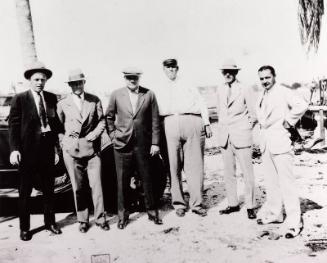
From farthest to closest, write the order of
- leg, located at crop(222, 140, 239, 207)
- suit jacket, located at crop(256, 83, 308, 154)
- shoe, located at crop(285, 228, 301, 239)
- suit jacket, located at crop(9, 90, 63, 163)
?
leg, located at crop(222, 140, 239, 207)
suit jacket, located at crop(9, 90, 63, 163)
suit jacket, located at crop(256, 83, 308, 154)
shoe, located at crop(285, 228, 301, 239)

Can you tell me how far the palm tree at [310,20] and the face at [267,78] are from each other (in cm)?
143

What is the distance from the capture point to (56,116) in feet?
14.9

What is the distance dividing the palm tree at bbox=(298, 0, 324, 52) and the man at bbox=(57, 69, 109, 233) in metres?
2.92

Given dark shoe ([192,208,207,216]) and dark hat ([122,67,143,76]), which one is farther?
dark shoe ([192,208,207,216])

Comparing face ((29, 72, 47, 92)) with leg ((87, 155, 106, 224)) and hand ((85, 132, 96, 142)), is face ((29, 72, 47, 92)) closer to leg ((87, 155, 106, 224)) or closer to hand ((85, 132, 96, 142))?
hand ((85, 132, 96, 142))

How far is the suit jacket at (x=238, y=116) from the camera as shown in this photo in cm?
479

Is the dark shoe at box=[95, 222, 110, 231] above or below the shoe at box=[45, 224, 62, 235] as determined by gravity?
below

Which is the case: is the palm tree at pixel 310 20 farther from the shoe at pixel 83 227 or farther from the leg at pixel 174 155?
the shoe at pixel 83 227

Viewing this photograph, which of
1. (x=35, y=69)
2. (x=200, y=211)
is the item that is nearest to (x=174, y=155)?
(x=200, y=211)

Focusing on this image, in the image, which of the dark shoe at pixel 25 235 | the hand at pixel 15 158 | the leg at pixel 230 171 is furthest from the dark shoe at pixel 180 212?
the hand at pixel 15 158

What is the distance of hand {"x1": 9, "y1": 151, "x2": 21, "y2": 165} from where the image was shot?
4188 millimetres

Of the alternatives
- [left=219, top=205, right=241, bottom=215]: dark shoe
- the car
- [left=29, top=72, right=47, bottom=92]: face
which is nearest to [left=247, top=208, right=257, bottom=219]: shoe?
[left=219, top=205, right=241, bottom=215]: dark shoe

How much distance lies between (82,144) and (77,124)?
237mm

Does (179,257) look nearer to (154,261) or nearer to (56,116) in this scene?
(154,261)
